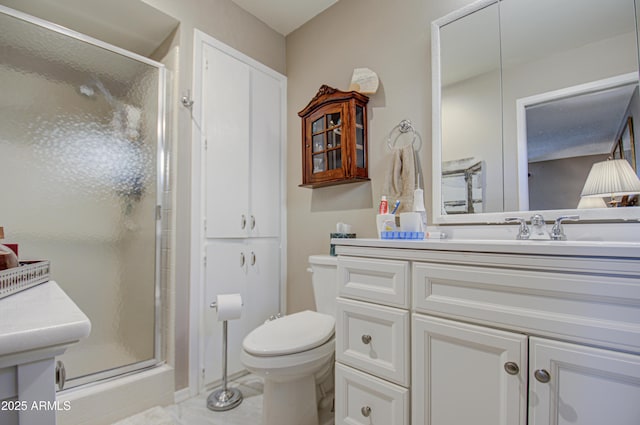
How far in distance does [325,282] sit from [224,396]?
2.69 feet

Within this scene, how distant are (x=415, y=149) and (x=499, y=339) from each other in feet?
3.45

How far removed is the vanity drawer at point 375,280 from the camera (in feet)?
3.51

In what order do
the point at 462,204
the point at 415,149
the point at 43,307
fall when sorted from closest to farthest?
the point at 43,307 → the point at 462,204 → the point at 415,149

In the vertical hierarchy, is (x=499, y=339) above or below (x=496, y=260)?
below

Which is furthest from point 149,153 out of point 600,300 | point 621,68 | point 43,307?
point 621,68

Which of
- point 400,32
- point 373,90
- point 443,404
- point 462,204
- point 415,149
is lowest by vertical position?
point 443,404

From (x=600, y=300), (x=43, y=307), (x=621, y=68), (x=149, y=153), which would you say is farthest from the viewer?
(x=149, y=153)

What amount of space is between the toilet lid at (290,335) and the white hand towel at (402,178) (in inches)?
28.0

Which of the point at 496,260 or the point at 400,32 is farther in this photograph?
the point at 400,32

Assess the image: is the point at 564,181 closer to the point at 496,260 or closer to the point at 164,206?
the point at 496,260

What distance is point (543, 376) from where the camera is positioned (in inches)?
30.7

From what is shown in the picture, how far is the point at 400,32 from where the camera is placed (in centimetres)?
174

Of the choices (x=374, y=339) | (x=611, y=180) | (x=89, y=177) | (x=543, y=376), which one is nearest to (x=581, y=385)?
(x=543, y=376)

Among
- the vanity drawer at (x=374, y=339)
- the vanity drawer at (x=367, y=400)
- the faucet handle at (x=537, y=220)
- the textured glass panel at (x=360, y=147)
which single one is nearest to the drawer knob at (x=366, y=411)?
the vanity drawer at (x=367, y=400)
